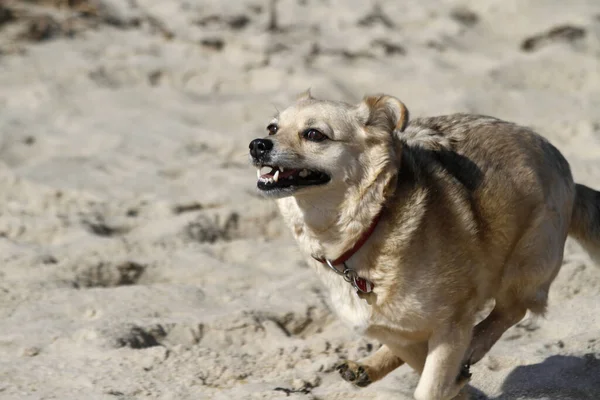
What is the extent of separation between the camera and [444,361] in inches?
164

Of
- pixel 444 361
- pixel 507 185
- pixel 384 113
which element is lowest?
pixel 444 361

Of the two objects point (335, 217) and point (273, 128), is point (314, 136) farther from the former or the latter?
point (335, 217)

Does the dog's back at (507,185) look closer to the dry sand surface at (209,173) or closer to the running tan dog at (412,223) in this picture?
the running tan dog at (412,223)

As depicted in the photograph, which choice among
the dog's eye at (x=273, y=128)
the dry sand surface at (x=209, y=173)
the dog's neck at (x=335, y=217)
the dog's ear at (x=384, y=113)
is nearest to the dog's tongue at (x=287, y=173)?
the dog's neck at (x=335, y=217)

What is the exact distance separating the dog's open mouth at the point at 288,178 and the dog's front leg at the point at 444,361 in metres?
0.87

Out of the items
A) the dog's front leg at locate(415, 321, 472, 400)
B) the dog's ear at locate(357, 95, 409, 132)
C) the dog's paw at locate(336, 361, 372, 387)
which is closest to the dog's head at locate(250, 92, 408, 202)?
the dog's ear at locate(357, 95, 409, 132)

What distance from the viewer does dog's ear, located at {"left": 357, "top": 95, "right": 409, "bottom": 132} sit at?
4266 millimetres

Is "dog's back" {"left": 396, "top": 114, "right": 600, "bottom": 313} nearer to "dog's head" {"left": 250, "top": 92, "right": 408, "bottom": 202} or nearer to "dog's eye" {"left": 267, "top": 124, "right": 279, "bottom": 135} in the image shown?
"dog's head" {"left": 250, "top": 92, "right": 408, "bottom": 202}

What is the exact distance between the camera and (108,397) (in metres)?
4.42

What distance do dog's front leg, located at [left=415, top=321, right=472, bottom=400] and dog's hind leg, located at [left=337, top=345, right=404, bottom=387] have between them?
362 millimetres

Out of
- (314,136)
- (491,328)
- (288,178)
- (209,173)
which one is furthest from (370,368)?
(209,173)

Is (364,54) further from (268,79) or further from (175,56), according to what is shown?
(175,56)

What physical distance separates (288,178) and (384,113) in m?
0.54

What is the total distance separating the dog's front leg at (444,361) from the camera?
4.17 meters
